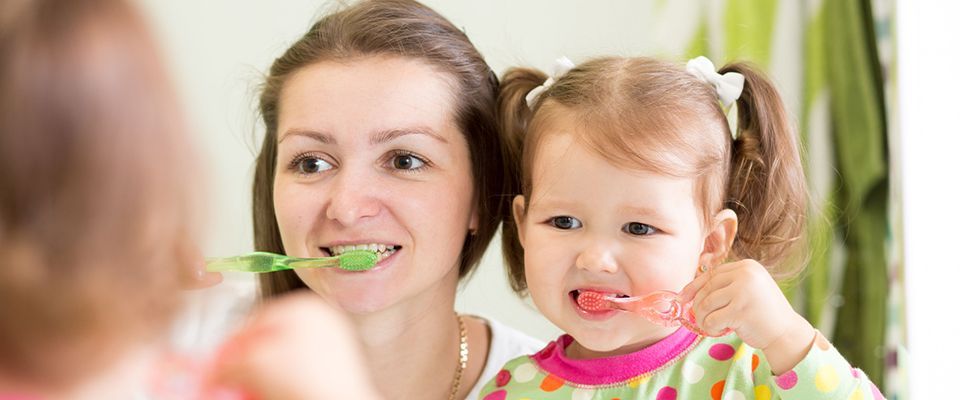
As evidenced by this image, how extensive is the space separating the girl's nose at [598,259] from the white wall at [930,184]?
0.81 metres

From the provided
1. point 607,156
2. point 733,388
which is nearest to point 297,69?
point 607,156

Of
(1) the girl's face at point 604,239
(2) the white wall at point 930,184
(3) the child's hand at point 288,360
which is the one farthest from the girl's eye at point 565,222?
(2) the white wall at point 930,184

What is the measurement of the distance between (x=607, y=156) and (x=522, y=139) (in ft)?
→ 0.80

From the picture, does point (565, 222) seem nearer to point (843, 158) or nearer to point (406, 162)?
point (406, 162)

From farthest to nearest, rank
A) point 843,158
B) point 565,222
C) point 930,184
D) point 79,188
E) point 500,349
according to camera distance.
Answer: point 843,158, point 930,184, point 500,349, point 565,222, point 79,188

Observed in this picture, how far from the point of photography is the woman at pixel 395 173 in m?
1.39

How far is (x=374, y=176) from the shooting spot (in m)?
1.40

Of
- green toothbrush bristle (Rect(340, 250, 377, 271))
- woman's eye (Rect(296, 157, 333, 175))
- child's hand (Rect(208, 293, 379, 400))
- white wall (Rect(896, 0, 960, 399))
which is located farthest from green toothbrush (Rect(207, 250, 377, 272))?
white wall (Rect(896, 0, 960, 399))

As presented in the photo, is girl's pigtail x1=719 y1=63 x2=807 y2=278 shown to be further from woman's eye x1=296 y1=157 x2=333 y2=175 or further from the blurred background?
woman's eye x1=296 y1=157 x2=333 y2=175

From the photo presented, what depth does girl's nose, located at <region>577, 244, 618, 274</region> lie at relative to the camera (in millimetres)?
1170

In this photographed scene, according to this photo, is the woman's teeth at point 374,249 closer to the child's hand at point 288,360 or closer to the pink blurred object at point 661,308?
the pink blurred object at point 661,308

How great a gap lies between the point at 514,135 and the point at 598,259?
30 centimetres

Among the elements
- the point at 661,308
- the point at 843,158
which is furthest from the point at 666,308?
the point at 843,158

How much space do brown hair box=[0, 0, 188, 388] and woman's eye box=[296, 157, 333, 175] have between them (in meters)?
0.90
